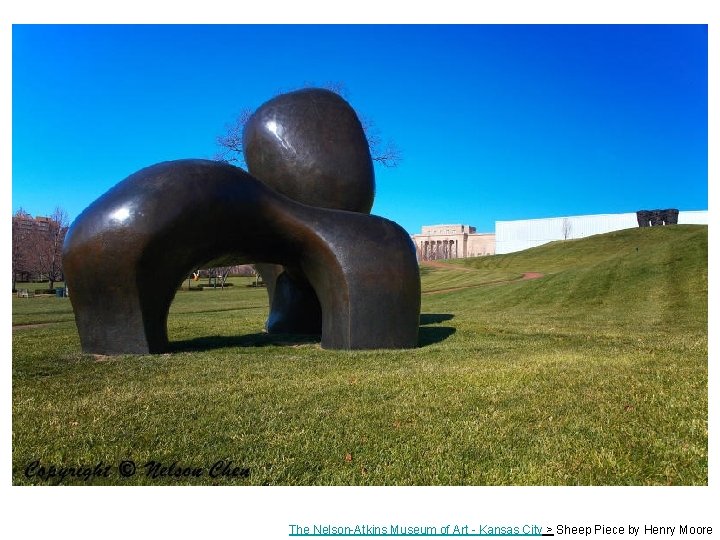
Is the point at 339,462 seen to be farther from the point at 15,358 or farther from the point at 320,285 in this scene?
the point at 15,358

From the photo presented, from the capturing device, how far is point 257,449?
13.0 ft

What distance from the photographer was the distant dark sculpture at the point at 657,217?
57.0 m

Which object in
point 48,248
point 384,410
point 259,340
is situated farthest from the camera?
point 48,248

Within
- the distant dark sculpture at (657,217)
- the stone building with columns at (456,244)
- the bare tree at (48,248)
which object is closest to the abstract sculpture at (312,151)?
the bare tree at (48,248)

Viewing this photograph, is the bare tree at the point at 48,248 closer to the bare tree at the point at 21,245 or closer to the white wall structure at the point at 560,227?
the bare tree at the point at 21,245

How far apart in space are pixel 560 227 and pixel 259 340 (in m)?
79.4

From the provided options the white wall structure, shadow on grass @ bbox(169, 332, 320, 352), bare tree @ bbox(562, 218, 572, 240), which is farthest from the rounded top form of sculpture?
bare tree @ bbox(562, 218, 572, 240)

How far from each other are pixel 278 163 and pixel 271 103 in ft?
4.11

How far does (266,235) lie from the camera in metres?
8.97

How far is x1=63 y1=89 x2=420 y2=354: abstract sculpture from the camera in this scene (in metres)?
7.77

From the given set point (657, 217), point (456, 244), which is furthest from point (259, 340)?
point (456, 244)

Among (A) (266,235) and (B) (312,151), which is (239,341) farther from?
(B) (312,151)

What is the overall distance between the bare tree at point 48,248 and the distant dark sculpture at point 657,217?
5850 centimetres

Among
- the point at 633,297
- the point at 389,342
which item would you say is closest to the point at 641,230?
the point at 633,297
